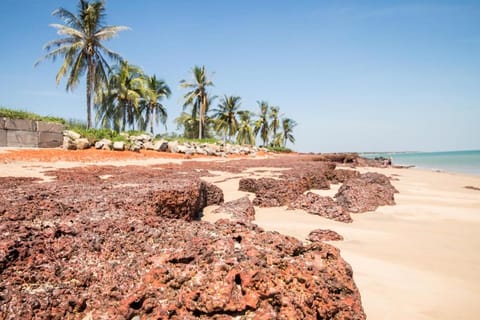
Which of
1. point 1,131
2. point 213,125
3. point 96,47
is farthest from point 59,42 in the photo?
point 213,125

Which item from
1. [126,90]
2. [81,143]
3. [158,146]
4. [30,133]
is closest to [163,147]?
[158,146]

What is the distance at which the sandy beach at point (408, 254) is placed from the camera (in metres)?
1.78

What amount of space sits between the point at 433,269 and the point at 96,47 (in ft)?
86.4

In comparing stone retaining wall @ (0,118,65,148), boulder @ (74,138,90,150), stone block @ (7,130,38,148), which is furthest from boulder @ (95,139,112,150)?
stone block @ (7,130,38,148)

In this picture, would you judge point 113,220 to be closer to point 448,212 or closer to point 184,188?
point 184,188

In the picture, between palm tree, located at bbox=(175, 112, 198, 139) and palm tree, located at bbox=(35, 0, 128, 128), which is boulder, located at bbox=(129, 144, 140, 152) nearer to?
palm tree, located at bbox=(35, 0, 128, 128)

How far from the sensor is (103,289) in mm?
1195

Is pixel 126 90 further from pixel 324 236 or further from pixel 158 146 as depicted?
pixel 324 236

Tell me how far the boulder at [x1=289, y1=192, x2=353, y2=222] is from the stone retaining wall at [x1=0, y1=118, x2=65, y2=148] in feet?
57.0

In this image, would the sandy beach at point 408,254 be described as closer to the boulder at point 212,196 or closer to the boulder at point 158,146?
the boulder at point 212,196

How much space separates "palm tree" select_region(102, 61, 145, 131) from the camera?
2945cm

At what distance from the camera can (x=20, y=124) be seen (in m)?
15.6

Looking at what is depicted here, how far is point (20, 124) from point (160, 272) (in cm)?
1884

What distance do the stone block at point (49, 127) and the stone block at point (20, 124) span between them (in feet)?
0.77
